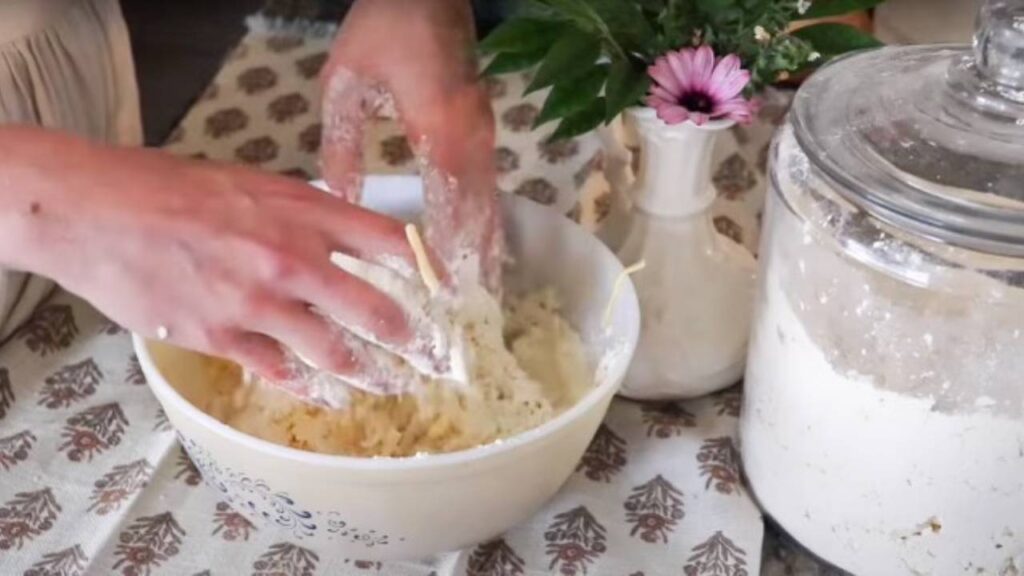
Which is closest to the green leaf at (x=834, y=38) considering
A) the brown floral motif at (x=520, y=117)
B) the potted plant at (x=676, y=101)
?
the potted plant at (x=676, y=101)

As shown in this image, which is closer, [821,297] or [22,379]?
[821,297]

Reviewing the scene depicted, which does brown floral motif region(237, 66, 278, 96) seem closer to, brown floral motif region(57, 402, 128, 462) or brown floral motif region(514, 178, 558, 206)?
brown floral motif region(514, 178, 558, 206)

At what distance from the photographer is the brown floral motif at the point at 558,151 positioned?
2.99 feet

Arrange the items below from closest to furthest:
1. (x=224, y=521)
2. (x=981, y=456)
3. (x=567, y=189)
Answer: (x=981, y=456), (x=224, y=521), (x=567, y=189)

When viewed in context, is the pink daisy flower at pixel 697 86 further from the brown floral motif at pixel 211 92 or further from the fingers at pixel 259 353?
the brown floral motif at pixel 211 92

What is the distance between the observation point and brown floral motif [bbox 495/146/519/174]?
2.96 feet

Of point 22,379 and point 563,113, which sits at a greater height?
point 563,113

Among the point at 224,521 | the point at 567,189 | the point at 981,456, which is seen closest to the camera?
the point at 981,456

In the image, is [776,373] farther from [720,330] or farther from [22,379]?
[22,379]

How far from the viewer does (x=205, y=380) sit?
66 centimetres

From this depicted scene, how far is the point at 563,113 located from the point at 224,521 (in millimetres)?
275

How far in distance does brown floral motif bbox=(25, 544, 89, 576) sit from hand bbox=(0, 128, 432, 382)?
157 mm

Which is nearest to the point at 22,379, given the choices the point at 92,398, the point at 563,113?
the point at 92,398

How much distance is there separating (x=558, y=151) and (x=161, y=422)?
37 centimetres
